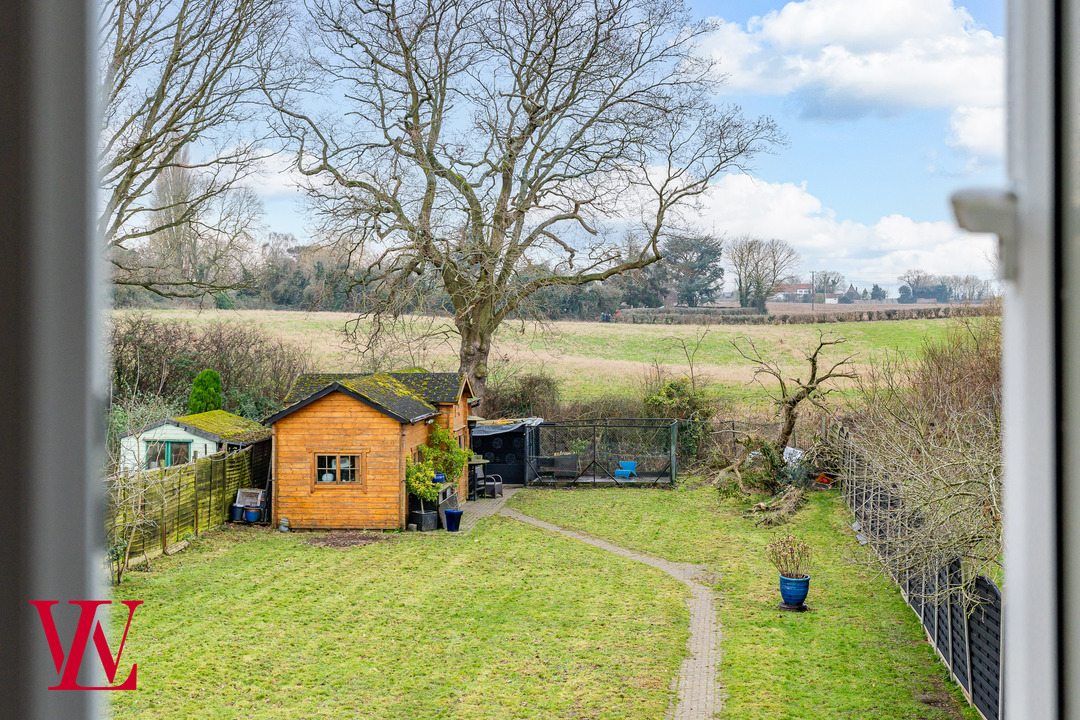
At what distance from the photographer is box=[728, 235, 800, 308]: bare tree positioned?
2108 centimetres

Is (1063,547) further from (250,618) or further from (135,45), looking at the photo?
(135,45)

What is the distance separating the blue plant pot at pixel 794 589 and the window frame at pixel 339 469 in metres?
6.00

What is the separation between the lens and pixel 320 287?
50.2 feet

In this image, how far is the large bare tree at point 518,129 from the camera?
15.2 meters

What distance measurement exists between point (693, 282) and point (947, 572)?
60.9 feet

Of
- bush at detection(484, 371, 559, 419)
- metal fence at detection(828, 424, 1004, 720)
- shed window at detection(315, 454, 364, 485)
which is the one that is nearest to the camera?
metal fence at detection(828, 424, 1004, 720)

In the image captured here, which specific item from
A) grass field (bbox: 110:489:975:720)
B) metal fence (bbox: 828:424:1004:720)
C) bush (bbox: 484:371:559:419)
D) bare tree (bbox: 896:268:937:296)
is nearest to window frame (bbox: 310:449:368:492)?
grass field (bbox: 110:489:975:720)

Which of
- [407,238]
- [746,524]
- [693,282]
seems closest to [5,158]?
[746,524]

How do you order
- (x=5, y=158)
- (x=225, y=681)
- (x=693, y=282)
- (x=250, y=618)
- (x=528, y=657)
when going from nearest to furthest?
(x=5, y=158) < (x=225, y=681) < (x=528, y=657) < (x=250, y=618) < (x=693, y=282)

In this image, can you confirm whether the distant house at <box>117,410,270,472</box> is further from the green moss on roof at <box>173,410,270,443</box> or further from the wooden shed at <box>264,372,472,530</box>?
the wooden shed at <box>264,372,472,530</box>

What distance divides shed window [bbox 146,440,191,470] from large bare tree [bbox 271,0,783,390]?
466 cm

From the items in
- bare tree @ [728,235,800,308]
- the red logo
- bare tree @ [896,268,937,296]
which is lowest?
the red logo

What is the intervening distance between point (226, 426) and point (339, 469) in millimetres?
2368

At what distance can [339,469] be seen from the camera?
1106 cm
